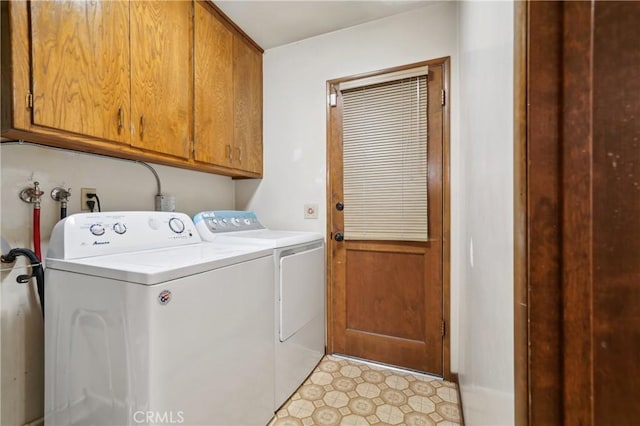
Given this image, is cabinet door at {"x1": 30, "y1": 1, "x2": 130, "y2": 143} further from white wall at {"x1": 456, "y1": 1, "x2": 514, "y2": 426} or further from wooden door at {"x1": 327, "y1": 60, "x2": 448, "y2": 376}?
white wall at {"x1": 456, "y1": 1, "x2": 514, "y2": 426}

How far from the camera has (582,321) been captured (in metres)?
0.45

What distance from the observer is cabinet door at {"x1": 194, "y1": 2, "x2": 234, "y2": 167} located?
1.74 m

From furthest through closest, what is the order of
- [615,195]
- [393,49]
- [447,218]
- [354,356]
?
[354,356], [393,49], [447,218], [615,195]

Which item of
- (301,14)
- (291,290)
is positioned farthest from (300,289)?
(301,14)

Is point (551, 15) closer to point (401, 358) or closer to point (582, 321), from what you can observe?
point (582, 321)

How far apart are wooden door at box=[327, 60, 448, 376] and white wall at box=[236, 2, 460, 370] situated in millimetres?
86

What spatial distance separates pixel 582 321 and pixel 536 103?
37 centimetres

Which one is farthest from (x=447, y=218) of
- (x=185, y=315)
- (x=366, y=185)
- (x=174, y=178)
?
(x=174, y=178)

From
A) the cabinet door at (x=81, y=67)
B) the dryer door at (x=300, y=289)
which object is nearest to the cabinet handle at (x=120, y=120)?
the cabinet door at (x=81, y=67)

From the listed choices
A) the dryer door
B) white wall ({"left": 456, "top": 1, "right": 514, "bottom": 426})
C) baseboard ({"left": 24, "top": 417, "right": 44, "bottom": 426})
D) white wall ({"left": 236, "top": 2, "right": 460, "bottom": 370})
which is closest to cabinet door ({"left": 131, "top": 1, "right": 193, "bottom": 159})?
white wall ({"left": 236, "top": 2, "right": 460, "bottom": 370})

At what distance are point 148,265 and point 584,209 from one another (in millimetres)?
1213

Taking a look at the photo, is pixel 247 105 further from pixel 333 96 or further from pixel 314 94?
pixel 333 96

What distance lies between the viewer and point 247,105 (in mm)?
2191

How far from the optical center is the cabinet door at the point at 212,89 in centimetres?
174
